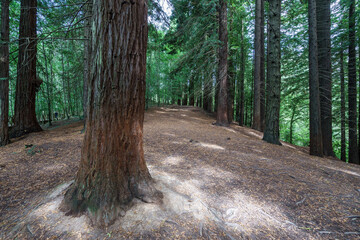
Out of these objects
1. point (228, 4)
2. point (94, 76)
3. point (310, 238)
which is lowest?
Result: point (310, 238)

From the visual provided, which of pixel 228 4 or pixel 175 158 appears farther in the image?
pixel 228 4

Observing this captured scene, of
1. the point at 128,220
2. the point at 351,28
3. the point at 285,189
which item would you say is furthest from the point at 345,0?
the point at 128,220

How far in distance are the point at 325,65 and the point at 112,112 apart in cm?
899

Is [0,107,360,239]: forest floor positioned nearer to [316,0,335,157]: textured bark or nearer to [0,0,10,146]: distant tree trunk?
[0,0,10,146]: distant tree trunk

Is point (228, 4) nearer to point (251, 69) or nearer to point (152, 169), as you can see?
point (251, 69)

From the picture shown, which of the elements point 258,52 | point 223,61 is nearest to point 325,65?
point 258,52

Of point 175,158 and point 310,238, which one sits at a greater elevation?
point 175,158

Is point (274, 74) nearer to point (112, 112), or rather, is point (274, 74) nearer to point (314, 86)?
point (314, 86)

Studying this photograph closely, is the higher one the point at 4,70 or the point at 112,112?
the point at 4,70

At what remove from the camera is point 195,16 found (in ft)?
30.7

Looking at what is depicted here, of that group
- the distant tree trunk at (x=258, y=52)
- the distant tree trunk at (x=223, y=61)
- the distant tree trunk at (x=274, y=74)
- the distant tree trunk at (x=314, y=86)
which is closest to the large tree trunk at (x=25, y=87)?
the distant tree trunk at (x=223, y=61)

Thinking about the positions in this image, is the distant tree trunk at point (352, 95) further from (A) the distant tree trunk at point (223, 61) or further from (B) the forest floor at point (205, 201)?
(B) the forest floor at point (205, 201)

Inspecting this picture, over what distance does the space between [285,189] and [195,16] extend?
9.89m

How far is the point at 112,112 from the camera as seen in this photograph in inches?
76.8
